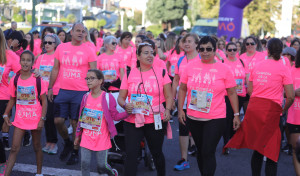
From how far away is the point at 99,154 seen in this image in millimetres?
5473

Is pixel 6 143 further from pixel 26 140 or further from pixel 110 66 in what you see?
pixel 110 66

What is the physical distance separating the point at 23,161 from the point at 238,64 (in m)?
4.15

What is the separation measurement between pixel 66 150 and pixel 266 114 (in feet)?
11.0

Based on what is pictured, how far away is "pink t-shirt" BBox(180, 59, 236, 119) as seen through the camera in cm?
538

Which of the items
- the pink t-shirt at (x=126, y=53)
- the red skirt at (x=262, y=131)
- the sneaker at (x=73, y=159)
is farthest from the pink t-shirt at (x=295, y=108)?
the pink t-shirt at (x=126, y=53)

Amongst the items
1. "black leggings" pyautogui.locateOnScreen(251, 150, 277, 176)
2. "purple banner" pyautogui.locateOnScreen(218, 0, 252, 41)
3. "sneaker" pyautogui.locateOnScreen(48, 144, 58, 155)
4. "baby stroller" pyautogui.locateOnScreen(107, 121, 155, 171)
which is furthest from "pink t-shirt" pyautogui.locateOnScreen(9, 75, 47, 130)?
"purple banner" pyautogui.locateOnScreen(218, 0, 252, 41)

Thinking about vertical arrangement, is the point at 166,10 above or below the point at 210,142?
above

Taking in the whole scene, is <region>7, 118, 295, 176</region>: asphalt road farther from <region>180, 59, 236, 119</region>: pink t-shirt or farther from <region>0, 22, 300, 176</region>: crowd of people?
<region>180, 59, 236, 119</region>: pink t-shirt

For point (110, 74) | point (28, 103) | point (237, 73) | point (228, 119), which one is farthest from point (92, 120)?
point (237, 73)

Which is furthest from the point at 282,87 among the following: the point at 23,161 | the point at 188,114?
the point at 23,161

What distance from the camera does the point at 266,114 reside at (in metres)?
5.50

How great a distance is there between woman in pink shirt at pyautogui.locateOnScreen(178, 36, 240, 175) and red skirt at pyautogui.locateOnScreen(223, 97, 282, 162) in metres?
0.16

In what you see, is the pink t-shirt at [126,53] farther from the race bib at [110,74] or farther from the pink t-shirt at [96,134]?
the pink t-shirt at [96,134]

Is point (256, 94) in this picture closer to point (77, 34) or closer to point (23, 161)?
point (77, 34)
